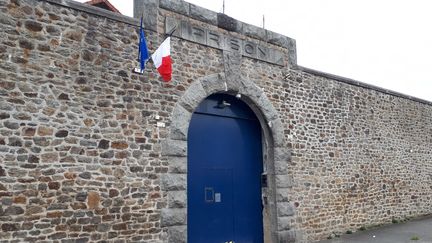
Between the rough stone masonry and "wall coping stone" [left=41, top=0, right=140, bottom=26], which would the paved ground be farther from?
"wall coping stone" [left=41, top=0, right=140, bottom=26]

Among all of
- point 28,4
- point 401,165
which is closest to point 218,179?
point 28,4

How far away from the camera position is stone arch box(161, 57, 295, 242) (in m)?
Answer: 6.65

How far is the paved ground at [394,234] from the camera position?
843 cm

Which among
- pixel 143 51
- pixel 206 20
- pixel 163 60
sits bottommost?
pixel 163 60

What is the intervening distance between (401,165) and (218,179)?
7.12m

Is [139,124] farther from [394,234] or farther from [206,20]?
[394,234]

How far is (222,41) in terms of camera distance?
796 centimetres

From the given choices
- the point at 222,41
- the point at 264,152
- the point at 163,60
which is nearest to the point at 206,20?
the point at 222,41

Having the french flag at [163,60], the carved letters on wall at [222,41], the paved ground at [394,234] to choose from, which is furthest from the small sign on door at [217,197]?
the carved letters on wall at [222,41]

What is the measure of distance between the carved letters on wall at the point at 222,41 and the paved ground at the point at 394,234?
4.51 metres

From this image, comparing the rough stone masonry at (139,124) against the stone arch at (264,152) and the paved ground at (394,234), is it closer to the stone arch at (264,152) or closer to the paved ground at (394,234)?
the stone arch at (264,152)

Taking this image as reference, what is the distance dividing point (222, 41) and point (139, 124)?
8.89 ft

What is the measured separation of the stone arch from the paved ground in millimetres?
1590

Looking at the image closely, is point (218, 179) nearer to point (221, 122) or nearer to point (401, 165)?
point (221, 122)
